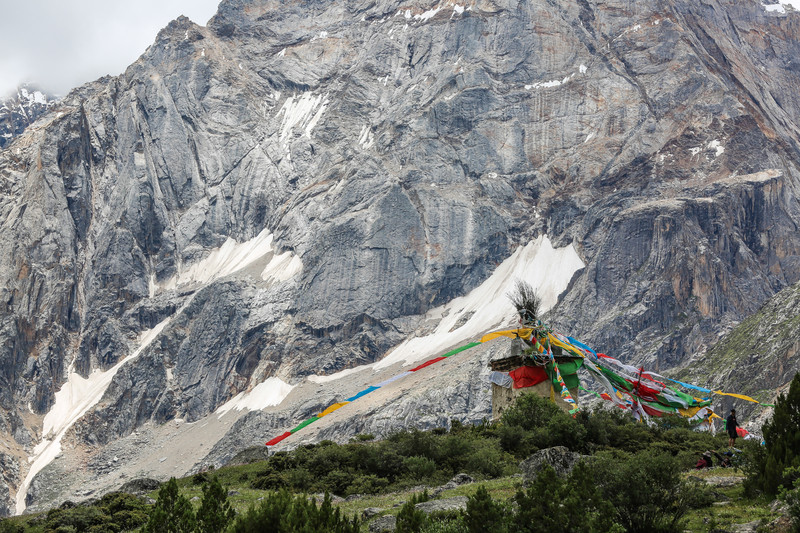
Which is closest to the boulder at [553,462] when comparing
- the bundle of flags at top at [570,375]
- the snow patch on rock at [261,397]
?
the bundle of flags at top at [570,375]

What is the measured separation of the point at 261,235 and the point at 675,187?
6760 cm

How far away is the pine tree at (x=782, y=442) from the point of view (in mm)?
16797

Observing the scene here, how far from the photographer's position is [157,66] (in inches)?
6476

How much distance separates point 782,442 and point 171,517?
11749 mm

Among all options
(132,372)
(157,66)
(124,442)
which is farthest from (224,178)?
(124,442)

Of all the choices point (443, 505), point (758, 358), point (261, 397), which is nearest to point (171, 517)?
point (443, 505)

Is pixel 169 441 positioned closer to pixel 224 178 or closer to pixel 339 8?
pixel 224 178

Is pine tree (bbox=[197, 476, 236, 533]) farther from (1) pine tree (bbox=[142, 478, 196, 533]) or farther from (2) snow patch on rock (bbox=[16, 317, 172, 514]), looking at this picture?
(2) snow patch on rock (bbox=[16, 317, 172, 514])

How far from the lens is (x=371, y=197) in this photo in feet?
438

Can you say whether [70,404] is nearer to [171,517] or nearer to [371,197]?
[371,197]

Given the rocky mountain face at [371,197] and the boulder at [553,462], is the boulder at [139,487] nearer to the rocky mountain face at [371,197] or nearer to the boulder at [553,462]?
the boulder at [553,462]

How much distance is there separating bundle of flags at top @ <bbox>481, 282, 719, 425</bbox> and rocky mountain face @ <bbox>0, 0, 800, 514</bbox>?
5958 cm

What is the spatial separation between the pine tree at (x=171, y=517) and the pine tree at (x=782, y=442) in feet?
35.0

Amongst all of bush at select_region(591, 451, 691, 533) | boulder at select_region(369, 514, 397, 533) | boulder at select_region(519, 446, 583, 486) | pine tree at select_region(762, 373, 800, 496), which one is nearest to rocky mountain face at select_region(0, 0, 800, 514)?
boulder at select_region(519, 446, 583, 486)
